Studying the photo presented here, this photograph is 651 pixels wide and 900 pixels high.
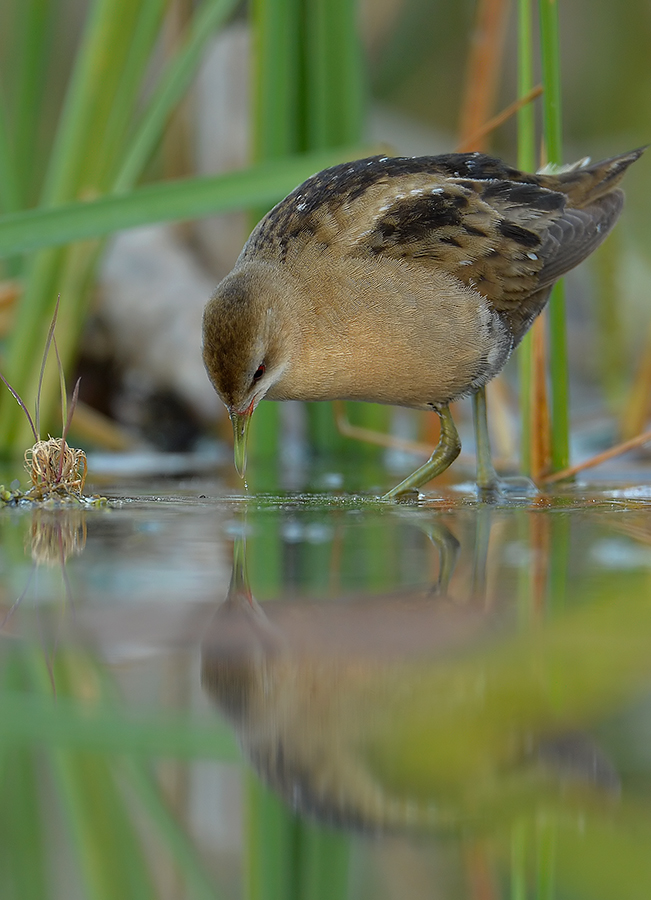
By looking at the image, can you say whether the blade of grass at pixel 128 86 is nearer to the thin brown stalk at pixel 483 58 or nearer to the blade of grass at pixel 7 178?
the blade of grass at pixel 7 178

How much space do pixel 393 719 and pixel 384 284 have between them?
2.20m

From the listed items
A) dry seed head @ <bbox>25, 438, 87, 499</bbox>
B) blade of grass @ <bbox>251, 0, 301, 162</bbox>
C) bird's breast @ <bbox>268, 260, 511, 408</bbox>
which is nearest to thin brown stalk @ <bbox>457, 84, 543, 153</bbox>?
bird's breast @ <bbox>268, 260, 511, 408</bbox>

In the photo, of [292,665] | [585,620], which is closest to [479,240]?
[585,620]

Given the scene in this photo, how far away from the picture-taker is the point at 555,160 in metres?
3.45

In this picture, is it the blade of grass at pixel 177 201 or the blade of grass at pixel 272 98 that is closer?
the blade of grass at pixel 177 201

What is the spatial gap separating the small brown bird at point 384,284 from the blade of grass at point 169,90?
2.29 feet

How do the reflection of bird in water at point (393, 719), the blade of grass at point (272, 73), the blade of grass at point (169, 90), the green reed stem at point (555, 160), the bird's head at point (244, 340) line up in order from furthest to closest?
the blade of grass at point (272, 73), the blade of grass at point (169, 90), the green reed stem at point (555, 160), the bird's head at point (244, 340), the reflection of bird in water at point (393, 719)

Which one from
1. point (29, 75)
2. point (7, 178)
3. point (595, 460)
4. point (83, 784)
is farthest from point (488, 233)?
point (83, 784)

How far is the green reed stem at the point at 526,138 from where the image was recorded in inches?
129

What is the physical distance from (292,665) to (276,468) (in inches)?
115

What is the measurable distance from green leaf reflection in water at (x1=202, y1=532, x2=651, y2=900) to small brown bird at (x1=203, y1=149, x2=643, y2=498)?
1668 millimetres

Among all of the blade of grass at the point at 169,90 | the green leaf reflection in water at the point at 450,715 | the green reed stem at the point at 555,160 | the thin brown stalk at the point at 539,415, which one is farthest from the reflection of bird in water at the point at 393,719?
the blade of grass at the point at 169,90

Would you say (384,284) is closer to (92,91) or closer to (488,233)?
(488,233)

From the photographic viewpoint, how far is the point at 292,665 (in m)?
1.33
